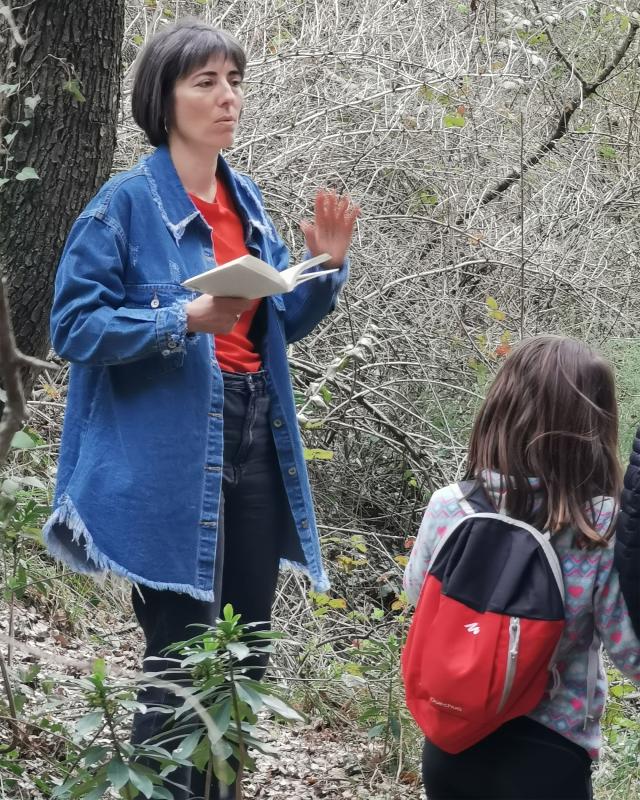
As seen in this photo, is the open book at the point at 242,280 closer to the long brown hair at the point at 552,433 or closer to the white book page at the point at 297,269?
the white book page at the point at 297,269

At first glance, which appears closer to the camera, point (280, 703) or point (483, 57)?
point (280, 703)

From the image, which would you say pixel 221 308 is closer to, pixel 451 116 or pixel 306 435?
pixel 306 435

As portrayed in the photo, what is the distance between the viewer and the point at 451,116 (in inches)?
247

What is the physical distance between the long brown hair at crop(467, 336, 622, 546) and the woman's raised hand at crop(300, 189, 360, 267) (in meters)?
0.75

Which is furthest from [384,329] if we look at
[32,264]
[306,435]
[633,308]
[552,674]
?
[552,674]

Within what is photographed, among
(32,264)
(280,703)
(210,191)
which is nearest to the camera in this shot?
(280,703)

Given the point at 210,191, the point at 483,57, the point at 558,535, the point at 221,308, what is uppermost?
the point at 483,57

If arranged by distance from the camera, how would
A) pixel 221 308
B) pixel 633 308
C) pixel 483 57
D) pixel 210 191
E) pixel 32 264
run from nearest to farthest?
1. pixel 221 308
2. pixel 210 191
3. pixel 32 264
4. pixel 633 308
5. pixel 483 57

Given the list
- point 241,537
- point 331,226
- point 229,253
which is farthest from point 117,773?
point 331,226

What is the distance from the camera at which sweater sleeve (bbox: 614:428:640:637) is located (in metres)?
2.01

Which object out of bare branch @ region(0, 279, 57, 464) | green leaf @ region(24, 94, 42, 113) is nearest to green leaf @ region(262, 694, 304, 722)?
bare branch @ region(0, 279, 57, 464)

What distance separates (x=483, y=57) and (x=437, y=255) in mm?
2175

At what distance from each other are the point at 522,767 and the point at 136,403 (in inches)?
45.7

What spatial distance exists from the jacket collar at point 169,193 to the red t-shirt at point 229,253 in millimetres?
80
